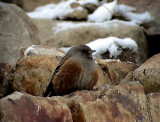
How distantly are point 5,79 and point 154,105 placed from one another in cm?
216

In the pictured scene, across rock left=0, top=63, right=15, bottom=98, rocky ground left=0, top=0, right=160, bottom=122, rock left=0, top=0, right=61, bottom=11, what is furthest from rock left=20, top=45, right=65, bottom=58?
rock left=0, top=0, right=61, bottom=11

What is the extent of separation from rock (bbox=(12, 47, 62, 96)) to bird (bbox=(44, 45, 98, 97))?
53cm

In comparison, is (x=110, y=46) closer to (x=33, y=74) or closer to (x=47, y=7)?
(x=33, y=74)

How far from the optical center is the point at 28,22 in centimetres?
915

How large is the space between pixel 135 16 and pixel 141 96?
5.73 metres

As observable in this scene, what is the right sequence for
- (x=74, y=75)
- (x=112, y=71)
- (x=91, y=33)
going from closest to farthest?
(x=74, y=75), (x=112, y=71), (x=91, y=33)

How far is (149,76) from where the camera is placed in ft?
20.8

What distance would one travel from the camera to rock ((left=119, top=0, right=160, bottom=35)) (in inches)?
424

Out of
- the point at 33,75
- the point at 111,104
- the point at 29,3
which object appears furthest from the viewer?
the point at 29,3

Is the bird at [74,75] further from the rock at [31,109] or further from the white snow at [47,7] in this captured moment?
the white snow at [47,7]

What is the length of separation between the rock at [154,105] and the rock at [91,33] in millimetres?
4596

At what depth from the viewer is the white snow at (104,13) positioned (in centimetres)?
1120

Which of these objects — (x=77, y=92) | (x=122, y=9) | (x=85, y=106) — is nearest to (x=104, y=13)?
(x=122, y=9)

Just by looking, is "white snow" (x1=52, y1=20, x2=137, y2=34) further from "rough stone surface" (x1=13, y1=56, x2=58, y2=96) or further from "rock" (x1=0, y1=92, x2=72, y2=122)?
"rock" (x1=0, y1=92, x2=72, y2=122)
